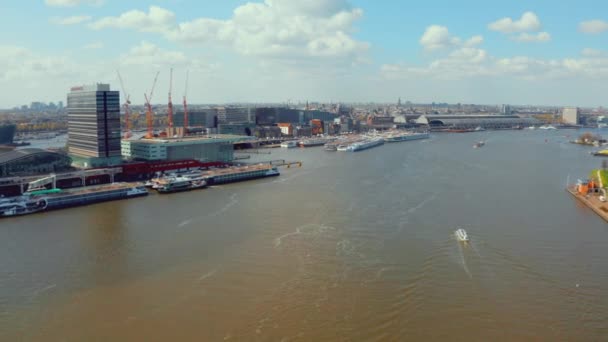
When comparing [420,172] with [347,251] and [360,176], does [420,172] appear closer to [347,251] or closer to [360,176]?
[360,176]

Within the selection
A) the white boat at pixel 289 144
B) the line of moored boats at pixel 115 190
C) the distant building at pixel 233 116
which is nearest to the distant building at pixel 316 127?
the distant building at pixel 233 116

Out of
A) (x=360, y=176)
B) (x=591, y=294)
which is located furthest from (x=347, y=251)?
(x=360, y=176)

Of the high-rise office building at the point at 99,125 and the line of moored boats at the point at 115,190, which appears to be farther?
the high-rise office building at the point at 99,125

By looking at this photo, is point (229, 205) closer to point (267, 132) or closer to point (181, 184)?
point (181, 184)

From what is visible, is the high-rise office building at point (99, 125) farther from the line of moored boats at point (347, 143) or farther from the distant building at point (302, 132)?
the distant building at point (302, 132)

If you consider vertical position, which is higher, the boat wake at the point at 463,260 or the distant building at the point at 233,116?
the distant building at the point at 233,116

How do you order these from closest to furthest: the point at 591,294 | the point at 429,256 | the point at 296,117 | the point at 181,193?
the point at 591,294, the point at 429,256, the point at 181,193, the point at 296,117
